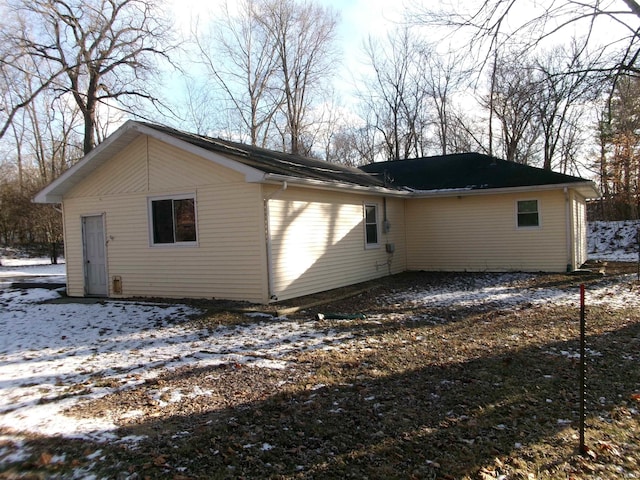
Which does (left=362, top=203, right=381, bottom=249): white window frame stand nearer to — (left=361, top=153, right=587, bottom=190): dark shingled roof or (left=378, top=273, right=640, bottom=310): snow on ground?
(left=361, top=153, right=587, bottom=190): dark shingled roof

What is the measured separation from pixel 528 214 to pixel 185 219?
10.5 meters

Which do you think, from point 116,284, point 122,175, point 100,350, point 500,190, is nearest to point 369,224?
point 500,190

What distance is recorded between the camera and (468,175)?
16391mm

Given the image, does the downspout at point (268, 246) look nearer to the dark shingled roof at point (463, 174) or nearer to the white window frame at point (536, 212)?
the dark shingled roof at point (463, 174)

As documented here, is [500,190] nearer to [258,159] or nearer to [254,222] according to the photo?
[258,159]

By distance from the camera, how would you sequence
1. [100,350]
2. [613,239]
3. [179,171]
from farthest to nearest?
1. [613,239]
2. [179,171]
3. [100,350]

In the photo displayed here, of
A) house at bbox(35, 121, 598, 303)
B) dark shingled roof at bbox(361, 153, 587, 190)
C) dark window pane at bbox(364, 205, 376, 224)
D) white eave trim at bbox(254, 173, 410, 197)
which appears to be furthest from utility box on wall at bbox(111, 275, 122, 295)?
dark shingled roof at bbox(361, 153, 587, 190)

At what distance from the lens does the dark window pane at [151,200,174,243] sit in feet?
35.2

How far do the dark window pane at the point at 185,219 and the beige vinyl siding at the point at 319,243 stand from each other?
6.55 ft

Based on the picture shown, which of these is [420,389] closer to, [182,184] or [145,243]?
[182,184]

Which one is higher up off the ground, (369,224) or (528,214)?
(528,214)

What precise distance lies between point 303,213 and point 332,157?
27934 millimetres

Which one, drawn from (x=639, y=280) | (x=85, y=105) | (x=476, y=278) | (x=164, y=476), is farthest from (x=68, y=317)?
(x=85, y=105)

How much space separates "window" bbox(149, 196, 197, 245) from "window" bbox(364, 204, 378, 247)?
529 centimetres
